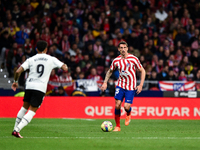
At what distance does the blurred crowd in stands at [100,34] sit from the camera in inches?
706

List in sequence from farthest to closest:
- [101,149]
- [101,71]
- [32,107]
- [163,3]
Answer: [163,3], [101,71], [32,107], [101,149]

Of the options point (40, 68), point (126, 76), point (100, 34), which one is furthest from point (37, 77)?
point (100, 34)

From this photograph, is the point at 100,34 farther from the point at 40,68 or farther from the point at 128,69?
the point at 40,68

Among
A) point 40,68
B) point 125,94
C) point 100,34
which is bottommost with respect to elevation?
point 125,94

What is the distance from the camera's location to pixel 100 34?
19875 mm

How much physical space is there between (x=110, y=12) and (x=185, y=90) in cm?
641

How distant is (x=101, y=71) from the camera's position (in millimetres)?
18297

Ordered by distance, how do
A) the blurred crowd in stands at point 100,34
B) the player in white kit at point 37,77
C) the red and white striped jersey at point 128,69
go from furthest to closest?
the blurred crowd in stands at point 100,34 < the red and white striped jersey at point 128,69 < the player in white kit at point 37,77

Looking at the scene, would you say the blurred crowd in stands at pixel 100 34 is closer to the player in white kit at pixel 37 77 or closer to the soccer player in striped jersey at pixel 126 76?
the soccer player in striped jersey at pixel 126 76

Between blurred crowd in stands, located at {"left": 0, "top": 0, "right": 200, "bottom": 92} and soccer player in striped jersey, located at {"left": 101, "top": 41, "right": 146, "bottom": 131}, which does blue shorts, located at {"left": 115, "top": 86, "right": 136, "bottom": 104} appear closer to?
soccer player in striped jersey, located at {"left": 101, "top": 41, "right": 146, "bottom": 131}

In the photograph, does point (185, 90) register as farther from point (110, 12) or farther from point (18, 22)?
point (18, 22)

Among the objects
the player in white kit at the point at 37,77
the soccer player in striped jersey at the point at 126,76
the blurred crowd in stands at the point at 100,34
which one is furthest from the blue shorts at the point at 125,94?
the blurred crowd in stands at the point at 100,34

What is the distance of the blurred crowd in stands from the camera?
17922 mm

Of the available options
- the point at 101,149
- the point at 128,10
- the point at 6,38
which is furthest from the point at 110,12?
the point at 101,149
